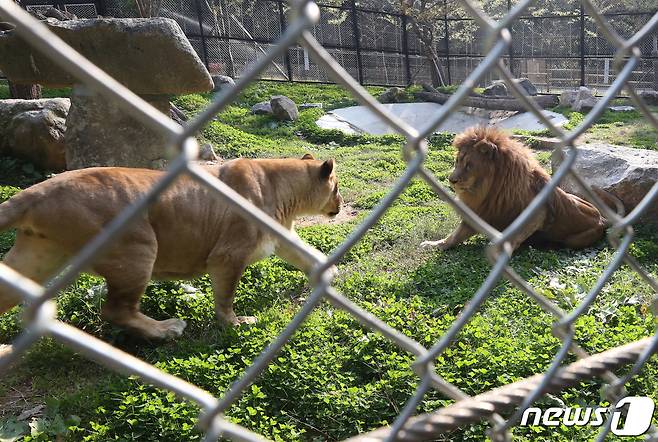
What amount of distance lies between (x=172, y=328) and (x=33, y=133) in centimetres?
491

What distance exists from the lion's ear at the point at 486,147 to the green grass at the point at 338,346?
90 cm

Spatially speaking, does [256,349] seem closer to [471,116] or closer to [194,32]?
[471,116]

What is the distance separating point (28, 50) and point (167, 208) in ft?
14.3

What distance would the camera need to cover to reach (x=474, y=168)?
593 cm

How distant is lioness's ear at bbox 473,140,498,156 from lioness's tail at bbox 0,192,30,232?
3858 mm

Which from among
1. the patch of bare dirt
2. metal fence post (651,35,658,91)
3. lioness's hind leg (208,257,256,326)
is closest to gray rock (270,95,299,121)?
the patch of bare dirt

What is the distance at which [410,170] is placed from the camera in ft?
3.89

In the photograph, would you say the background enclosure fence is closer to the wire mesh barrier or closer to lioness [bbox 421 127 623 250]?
lioness [bbox 421 127 623 250]

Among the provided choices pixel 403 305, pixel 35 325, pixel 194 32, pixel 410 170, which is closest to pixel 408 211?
pixel 403 305

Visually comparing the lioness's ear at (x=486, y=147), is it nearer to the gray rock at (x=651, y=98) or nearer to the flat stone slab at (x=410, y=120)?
the flat stone slab at (x=410, y=120)

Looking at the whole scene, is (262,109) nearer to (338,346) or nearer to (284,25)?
(284,25)

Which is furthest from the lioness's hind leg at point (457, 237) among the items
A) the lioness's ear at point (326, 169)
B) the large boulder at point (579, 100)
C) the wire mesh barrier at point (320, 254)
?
the large boulder at point (579, 100)

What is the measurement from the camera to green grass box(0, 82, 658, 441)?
10.0ft

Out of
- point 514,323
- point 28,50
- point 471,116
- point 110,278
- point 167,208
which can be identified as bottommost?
point 471,116
